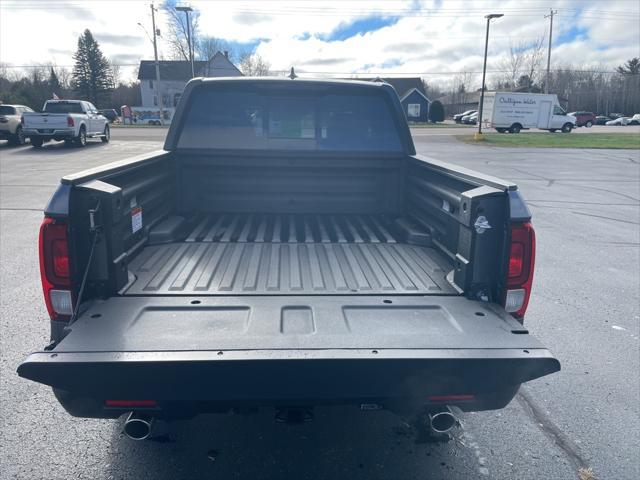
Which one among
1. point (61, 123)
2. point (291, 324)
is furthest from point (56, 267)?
point (61, 123)

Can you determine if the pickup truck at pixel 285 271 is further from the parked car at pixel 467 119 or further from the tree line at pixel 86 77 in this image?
the tree line at pixel 86 77

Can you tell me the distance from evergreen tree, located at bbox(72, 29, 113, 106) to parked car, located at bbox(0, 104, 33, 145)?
188 feet

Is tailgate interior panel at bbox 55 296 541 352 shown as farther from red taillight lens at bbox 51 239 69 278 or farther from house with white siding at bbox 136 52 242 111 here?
house with white siding at bbox 136 52 242 111

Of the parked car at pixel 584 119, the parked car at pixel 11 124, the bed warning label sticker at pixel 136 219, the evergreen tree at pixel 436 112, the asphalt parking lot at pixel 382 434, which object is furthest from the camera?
the evergreen tree at pixel 436 112

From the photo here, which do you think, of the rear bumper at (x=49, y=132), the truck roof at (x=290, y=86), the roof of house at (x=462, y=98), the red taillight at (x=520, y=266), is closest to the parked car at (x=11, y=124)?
the rear bumper at (x=49, y=132)

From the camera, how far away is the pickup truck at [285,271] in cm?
203

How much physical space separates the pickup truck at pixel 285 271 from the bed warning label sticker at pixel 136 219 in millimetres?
18

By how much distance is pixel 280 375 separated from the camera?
6.56 ft

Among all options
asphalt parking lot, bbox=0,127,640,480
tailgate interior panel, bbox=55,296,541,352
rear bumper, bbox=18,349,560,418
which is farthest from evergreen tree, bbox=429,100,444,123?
rear bumper, bbox=18,349,560,418

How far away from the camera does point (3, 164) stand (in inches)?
647

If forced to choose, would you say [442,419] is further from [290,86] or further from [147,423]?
[290,86]

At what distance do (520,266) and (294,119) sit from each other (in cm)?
240

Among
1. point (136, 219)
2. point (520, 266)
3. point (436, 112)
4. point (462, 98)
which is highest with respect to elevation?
point (462, 98)

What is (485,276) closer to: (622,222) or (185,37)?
(622,222)
